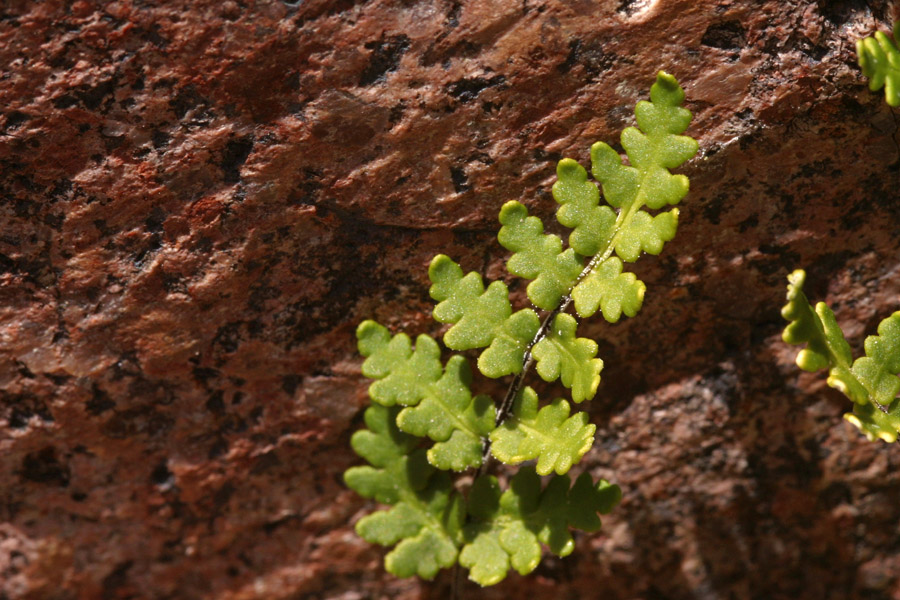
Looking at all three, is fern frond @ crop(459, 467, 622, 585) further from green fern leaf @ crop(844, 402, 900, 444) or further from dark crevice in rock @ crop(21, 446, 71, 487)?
dark crevice in rock @ crop(21, 446, 71, 487)

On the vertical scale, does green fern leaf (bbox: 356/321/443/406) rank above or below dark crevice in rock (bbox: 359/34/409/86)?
below

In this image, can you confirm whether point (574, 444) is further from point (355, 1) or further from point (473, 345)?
point (355, 1)

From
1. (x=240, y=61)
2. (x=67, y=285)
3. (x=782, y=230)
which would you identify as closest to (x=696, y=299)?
(x=782, y=230)

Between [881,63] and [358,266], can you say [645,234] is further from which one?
[358,266]

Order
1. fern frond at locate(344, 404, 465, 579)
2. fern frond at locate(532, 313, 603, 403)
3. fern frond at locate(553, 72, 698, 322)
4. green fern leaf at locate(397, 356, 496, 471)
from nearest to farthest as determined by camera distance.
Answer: fern frond at locate(553, 72, 698, 322) < fern frond at locate(532, 313, 603, 403) < green fern leaf at locate(397, 356, 496, 471) < fern frond at locate(344, 404, 465, 579)

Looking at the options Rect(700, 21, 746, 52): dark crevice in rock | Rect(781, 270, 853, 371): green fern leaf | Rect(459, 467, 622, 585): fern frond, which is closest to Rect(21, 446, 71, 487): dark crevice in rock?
Rect(459, 467, 622, 585): fern frond

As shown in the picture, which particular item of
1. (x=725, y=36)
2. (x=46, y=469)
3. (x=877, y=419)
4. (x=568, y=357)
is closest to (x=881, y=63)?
(x=725, y=36)
